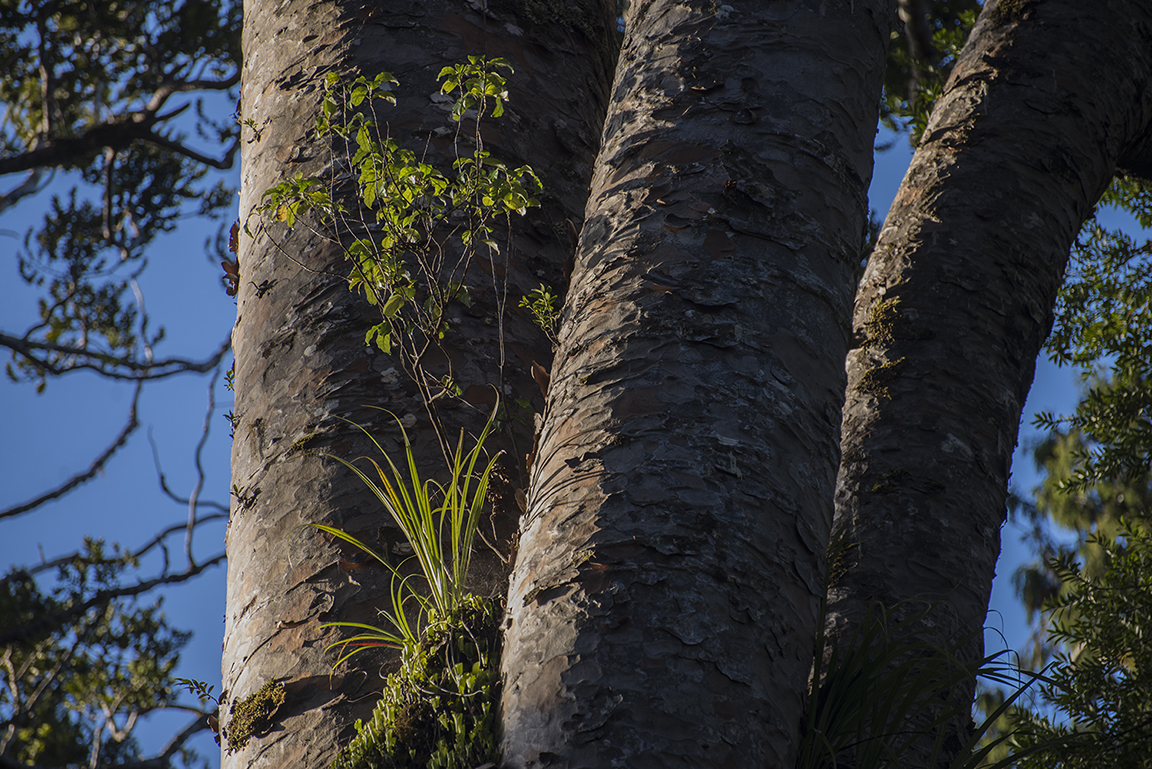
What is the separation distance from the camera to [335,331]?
176 cm

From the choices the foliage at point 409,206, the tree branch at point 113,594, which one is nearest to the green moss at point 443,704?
the foliage at point 409,206

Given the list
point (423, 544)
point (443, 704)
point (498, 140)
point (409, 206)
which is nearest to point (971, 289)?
point (498, 140)

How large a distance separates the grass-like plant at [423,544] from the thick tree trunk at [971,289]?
83 cm

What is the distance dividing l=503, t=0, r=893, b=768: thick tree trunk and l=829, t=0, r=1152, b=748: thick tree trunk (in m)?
0.63

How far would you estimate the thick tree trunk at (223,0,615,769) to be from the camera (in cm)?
151

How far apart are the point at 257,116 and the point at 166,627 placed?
7747 mm

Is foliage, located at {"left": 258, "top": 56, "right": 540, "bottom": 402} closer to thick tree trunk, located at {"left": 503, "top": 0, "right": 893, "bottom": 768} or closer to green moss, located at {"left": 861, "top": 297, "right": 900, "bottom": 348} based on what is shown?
thick tree trunk, located at {"left": 503, "top": 0, "right": 893, "bottom": 768}

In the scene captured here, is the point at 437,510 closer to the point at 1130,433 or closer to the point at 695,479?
the point at 695,479

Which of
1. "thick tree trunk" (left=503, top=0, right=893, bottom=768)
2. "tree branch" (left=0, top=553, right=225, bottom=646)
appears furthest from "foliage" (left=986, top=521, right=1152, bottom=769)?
"tree branch" (left=0, top=553, right=225, bottom=646)

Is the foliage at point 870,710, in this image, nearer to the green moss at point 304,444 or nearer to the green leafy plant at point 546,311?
the green leafy plant at point 546,311

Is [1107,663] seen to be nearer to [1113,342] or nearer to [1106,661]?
[1106,661]

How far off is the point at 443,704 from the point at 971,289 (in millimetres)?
1645

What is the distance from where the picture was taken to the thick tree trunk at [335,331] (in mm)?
1506

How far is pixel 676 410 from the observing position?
1.18 metres
